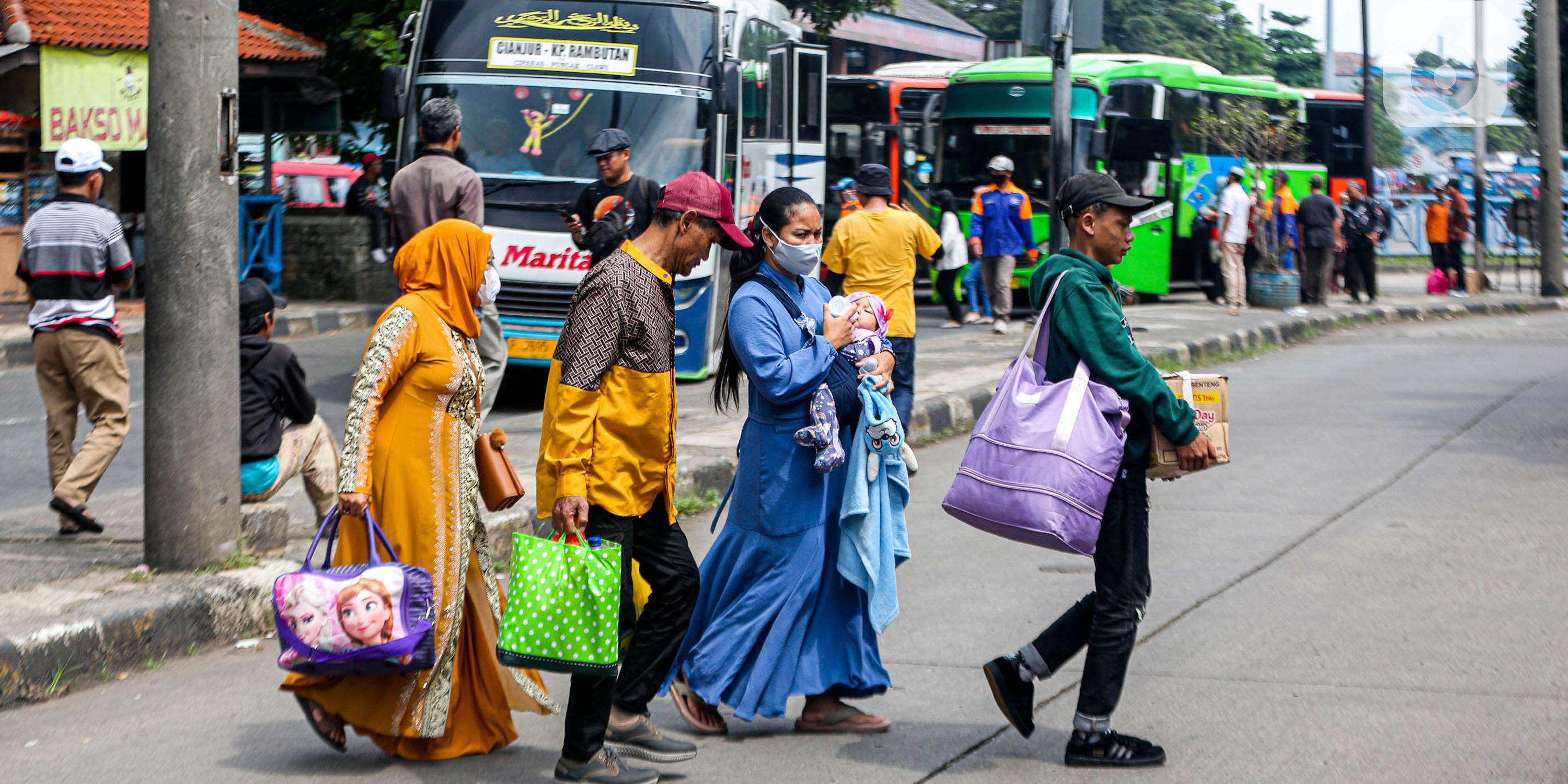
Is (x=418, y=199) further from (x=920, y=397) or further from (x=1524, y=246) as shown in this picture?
(x=1524, y=246)

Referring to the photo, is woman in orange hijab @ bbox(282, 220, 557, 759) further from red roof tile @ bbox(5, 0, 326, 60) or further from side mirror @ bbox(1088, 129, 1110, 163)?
side mirror @ bbox(1088, 129, 1110, 163)

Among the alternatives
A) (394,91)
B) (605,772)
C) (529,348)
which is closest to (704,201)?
(605,772)

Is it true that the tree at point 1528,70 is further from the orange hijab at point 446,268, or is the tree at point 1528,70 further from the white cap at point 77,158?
the orange hijab at point 446,268

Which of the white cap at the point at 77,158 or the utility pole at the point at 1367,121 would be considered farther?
the utility pole at the point at 1367,121

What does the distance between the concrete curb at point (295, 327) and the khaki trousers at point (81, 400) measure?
6.94 meters

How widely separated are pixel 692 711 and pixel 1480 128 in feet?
81.5

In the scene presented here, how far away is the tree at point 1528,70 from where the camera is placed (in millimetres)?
32531

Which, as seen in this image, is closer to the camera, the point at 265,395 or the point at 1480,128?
the point at 265,395

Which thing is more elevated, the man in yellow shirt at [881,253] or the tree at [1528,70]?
the tree at [1528,70]

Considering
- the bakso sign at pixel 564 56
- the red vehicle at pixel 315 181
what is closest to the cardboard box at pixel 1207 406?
the bakso sign at pixel 564 56

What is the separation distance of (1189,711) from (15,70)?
47.4 feet

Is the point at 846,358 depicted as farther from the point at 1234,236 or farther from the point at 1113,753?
the point at 1234,236

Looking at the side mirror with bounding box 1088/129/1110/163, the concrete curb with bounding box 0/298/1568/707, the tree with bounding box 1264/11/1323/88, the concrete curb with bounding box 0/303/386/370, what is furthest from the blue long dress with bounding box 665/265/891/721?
the tree with bounding box 1264/11/1323/88

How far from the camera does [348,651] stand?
4.06m
